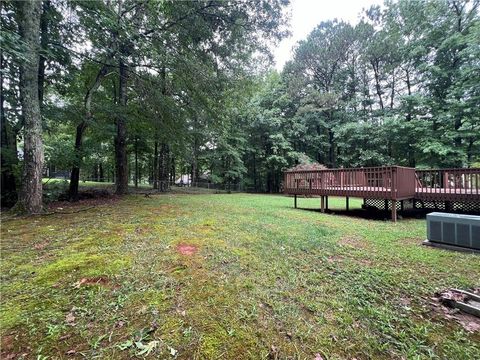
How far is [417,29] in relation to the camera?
14.6 meters

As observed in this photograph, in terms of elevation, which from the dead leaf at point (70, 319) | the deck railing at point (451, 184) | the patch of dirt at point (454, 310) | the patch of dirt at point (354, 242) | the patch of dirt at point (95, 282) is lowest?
the patch of dirt at point (454, 310)

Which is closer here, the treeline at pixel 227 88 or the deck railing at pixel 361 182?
the treeline at pixel 227 88

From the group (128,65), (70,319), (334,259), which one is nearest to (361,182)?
(334,259)

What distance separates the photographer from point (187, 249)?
3.33 meters

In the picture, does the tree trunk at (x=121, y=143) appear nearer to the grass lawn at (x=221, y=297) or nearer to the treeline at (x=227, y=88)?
the treeline at (x=227, y=88)

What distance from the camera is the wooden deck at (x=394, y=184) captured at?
6.50 metres

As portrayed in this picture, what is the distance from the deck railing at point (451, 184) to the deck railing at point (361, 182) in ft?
1.76

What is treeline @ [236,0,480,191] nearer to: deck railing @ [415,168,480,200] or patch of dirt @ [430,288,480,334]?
deck railing @ [415,168,480,200]

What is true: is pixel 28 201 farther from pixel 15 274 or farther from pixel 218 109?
pixel 218 109

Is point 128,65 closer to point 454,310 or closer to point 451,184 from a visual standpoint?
point 454,310

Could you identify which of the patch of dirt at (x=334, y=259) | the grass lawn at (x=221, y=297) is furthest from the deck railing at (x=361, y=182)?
the patch of dirt at (x=334, y=259)

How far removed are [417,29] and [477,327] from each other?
60.9ft

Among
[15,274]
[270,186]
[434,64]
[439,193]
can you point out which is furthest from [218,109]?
[270,186]

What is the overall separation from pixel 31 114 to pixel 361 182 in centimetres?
865
